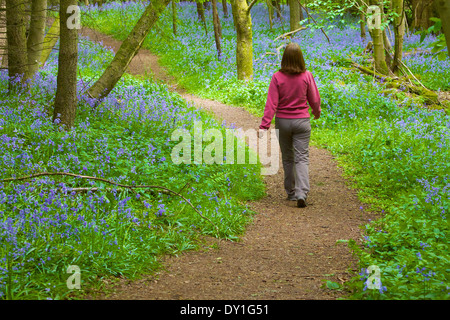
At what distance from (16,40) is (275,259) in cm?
686

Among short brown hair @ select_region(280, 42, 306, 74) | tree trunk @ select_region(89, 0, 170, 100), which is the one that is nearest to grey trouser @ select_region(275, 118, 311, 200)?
short brown hair @ select_region(280, 42, 306, 74)

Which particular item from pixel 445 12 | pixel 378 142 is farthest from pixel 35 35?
pixel 445 12

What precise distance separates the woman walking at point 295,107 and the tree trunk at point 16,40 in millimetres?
5283

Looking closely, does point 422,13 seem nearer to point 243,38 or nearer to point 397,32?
point 397,32

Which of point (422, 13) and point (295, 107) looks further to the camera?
point (422, 13)

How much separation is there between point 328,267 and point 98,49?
52.4ft

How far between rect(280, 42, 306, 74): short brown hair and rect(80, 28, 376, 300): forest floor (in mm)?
2069

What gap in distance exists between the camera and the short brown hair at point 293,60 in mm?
6352

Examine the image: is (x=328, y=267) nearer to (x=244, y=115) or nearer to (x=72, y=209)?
(x=72, y=209)

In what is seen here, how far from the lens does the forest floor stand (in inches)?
156

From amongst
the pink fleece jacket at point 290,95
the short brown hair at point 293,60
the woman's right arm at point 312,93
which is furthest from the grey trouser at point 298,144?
the short brown hair at point 293,60

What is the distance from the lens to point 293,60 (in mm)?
6410

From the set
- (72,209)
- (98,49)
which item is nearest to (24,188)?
(72,209)
